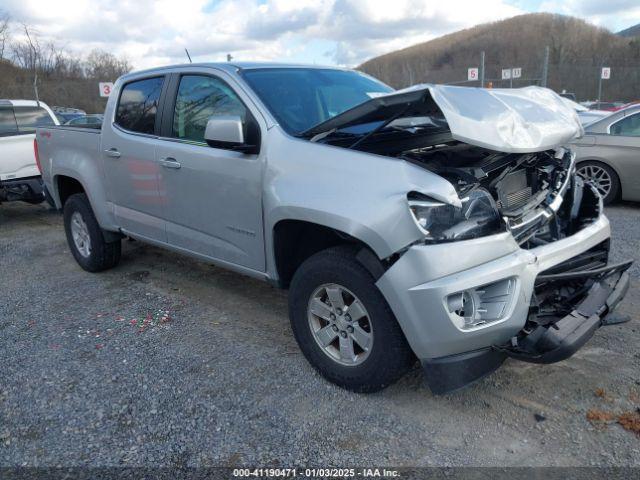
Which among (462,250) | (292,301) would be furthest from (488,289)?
(292,301)

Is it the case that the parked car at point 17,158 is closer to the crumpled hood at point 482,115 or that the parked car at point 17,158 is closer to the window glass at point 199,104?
the window glass at point 199,104

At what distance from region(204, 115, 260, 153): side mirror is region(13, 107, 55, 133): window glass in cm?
616

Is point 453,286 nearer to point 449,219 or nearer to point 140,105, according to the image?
point 449,219

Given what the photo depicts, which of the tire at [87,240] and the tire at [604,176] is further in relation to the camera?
the tire at [604,176]

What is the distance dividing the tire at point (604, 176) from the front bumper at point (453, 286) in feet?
17.9

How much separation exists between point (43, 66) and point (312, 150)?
48334mm

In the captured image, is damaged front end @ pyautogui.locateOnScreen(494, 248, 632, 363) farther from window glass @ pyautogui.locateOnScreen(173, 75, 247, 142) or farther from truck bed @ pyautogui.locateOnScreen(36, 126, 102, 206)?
truck bed @ pyautogui.locateOnScreen(36, 126, 102, 206)

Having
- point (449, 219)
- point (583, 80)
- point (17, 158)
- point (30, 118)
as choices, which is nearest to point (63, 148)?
point (17, 158)

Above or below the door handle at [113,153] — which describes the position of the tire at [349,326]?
below

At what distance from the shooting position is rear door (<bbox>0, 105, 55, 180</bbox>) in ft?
25.4

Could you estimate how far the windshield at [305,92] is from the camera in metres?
3.54

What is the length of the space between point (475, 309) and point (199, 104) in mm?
2487

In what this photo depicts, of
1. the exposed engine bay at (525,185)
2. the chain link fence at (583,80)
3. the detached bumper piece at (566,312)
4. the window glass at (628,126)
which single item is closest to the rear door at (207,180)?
the exposed engine bay at (525,185)

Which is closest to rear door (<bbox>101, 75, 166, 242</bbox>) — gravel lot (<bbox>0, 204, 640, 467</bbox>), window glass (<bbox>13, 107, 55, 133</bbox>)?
gravel lot (<bbox>0, 204, 640, 467</bbox>)
